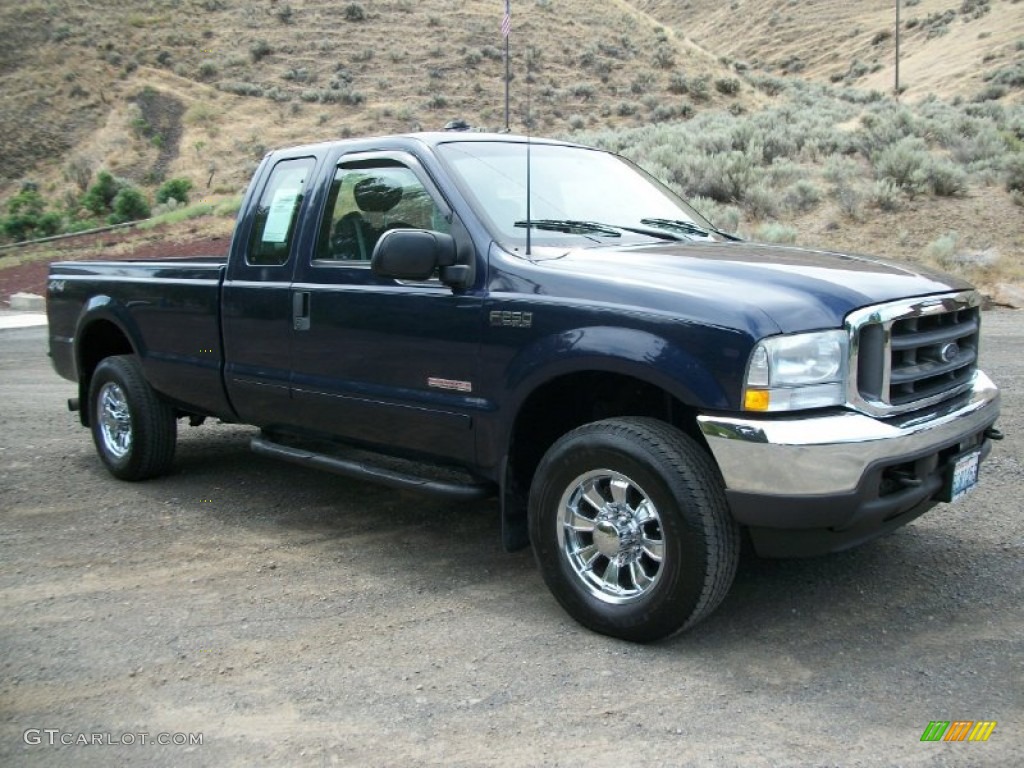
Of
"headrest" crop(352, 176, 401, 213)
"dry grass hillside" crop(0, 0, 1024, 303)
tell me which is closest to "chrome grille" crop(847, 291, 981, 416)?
"headrest" crop(352, 176, 401, 213)

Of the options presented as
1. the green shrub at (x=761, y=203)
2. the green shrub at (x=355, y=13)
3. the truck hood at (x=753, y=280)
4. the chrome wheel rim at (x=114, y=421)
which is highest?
the green shrub at (x=355, y=13)

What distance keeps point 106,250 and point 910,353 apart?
22.6 metres

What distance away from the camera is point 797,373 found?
11.5ft

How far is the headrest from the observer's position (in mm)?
4805

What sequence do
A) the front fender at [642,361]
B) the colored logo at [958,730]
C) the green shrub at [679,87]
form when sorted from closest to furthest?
the colored logo at [958,730] → the front fender at [642,361] → the green shrub at [679,87]

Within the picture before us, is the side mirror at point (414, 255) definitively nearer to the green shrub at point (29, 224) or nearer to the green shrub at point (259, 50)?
the green shrub at point (29, 224)

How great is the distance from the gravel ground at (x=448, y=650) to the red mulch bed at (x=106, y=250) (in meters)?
15.3

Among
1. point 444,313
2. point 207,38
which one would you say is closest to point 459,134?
point 444,313

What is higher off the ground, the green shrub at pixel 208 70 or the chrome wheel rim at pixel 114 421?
the green shrub at pixel 208 70

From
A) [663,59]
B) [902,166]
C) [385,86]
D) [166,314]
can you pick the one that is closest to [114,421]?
[166,314]

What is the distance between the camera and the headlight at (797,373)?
11.4ft

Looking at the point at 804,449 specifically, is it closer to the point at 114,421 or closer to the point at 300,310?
the point at 300,310

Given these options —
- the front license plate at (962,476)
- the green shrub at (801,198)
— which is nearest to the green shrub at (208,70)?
the green shrub at (801,198)

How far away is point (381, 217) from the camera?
4.84 m
